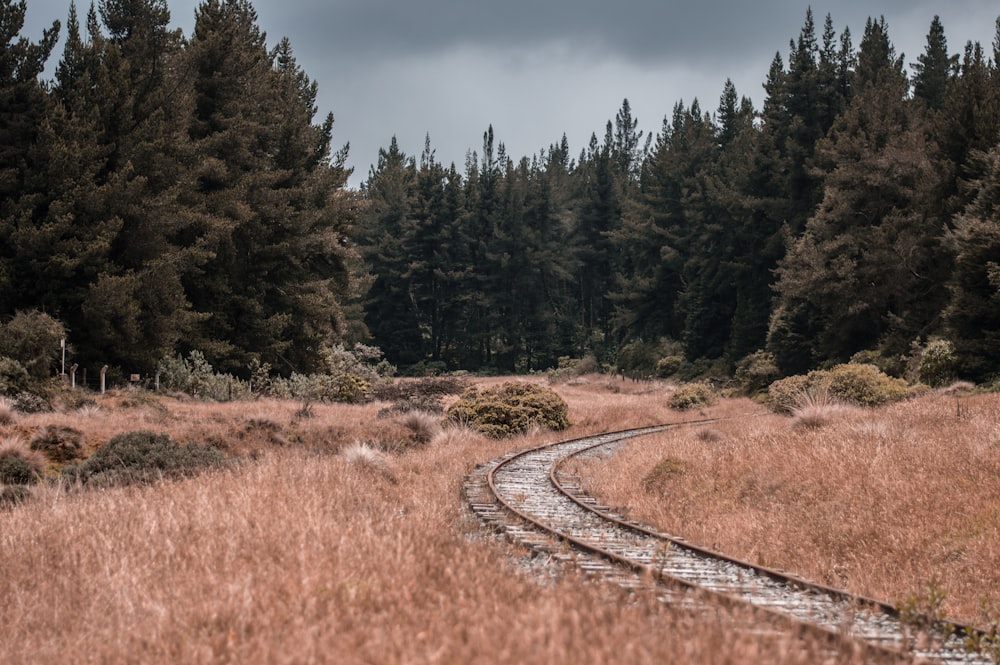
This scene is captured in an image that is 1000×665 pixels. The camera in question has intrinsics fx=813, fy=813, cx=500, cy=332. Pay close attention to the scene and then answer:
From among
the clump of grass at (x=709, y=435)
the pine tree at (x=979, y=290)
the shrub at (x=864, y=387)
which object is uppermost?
the pine tree at (x=979, y=290)

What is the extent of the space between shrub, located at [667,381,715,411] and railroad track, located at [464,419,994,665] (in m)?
23.4

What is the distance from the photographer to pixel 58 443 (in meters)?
16.5

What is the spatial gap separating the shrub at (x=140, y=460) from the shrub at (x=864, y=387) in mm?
18333

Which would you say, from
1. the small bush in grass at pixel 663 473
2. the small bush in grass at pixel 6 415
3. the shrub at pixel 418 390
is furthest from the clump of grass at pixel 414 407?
the small bush in grass at pixel 663 473

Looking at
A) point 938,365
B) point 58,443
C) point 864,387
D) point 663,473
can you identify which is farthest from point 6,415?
point 938,365

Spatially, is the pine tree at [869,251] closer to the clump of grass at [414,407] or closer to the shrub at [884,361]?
the shrub at [884,361]

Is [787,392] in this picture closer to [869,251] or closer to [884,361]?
[884,361]

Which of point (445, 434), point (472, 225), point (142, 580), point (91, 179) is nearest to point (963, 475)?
point (142, 580)

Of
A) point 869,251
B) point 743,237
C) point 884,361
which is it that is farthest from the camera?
point 743,237

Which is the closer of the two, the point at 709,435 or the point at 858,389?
the point at 709,435

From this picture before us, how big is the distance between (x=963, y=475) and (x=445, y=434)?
13804 mm

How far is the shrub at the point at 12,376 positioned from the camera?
71.3ft

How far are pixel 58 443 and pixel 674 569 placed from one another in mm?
13280

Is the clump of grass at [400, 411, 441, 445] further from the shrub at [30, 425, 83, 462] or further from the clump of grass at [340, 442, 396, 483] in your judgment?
the shrub at [30, 425, 83, 462]
